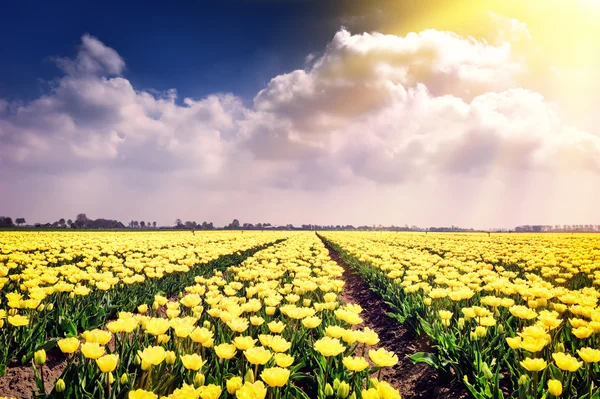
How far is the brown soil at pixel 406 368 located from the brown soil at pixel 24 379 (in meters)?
4.19

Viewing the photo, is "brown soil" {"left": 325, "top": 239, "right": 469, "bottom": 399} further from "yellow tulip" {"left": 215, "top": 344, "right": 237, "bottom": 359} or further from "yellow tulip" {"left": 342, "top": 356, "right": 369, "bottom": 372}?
"yellow tulip" {"left": 215, "top": 344, "right": 237, "bottom": 359}

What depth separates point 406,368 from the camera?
471cm

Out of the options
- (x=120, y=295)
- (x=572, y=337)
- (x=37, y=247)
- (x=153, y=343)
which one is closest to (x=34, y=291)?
(x=153, y=343)

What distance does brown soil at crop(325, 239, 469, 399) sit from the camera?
12.5ft

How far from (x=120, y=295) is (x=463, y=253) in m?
13.7

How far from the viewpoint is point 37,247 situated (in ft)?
47.8

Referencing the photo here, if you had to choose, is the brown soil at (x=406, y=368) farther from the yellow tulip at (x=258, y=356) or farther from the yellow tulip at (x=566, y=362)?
the yellow tulip at (x=258, y=356)

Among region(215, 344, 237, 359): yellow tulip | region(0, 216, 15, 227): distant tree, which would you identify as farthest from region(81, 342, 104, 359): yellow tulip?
region(0, 216, 15, 227): distant tree

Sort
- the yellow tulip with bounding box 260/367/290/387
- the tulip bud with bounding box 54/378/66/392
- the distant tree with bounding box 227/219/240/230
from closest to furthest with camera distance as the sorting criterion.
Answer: the yellow tulip with bounding box 260/367/290/387, the tulip bud with bounding box 54/378/66/392, the distant tree with bounding box 227/219/240/230

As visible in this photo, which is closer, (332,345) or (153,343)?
→ (332,345)

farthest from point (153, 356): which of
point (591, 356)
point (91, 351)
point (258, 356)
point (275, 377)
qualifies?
point (591, 356)

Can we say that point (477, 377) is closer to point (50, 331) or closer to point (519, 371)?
point (519, 371)

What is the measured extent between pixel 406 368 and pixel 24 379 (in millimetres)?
4924

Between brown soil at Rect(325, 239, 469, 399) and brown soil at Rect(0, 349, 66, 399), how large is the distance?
4.19 m
